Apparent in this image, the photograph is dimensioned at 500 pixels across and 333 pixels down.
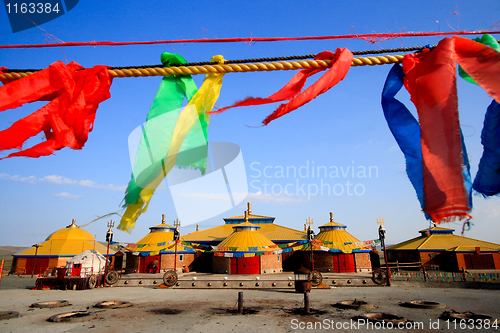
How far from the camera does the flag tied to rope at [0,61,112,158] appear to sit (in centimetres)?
290

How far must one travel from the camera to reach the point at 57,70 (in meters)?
3.13

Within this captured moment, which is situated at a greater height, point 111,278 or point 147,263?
point 147,263

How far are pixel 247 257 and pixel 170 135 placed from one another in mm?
26687

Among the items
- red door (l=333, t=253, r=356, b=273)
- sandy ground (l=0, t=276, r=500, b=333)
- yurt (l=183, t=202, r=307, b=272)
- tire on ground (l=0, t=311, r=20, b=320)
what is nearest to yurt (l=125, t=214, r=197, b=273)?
yurt (l=183, t=202, r=307, b=272)

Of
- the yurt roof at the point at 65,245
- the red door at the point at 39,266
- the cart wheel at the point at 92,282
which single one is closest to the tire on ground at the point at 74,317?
the cart wheel at the point at 92,282

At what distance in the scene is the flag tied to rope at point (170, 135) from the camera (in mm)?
2916

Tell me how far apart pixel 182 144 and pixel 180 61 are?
972 millimetres

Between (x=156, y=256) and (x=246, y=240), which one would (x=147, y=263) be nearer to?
(x=156, y=256)

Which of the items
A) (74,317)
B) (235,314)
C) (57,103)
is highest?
(57,103)

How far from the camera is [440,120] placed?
2799mm

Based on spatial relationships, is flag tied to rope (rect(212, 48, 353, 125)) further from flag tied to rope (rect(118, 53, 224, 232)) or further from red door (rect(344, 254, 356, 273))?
red door (rect(344, 254, 356, 273))

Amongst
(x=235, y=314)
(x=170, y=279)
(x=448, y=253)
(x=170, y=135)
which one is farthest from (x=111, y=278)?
(x=448, y=253)

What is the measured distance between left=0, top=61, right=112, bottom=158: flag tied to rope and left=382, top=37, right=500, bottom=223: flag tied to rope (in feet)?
11.5

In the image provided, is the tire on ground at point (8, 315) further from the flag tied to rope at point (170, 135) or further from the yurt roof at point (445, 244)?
the yurt roof at point (445, 244)
